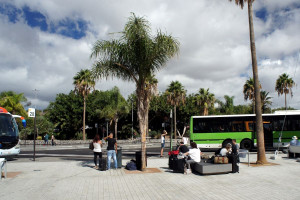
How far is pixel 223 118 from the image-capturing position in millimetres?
20328

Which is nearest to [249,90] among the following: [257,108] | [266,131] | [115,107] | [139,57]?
[115,107]

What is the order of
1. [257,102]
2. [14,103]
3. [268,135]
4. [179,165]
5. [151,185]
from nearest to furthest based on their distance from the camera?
[151,185] < [179,165] < [257,102] < [268,135] < [14,103]

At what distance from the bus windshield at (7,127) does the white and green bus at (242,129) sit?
1223 centimetres

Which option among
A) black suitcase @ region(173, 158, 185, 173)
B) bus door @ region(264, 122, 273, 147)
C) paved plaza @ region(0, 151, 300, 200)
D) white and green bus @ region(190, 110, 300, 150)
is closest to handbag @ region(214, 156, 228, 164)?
paved plaza @ region(0, 151, 300, 200)

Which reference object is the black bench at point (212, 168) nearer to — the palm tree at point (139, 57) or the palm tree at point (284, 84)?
the palm tree at point (139, 57)

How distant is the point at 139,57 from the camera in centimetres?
1141

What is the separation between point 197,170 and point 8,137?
1092 centimetres

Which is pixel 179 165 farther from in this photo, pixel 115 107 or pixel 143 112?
pixel 115 107

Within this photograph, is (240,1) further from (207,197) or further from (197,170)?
(207,197)

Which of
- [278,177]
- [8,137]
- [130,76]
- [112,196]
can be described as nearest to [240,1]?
[130,76]

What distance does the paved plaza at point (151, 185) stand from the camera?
6.92 m

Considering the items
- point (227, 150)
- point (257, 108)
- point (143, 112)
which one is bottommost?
point (227, 150)

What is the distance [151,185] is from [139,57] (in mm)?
5624

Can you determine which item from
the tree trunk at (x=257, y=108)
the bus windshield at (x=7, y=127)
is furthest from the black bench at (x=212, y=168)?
the bus windshield at (x=7, y=127)
